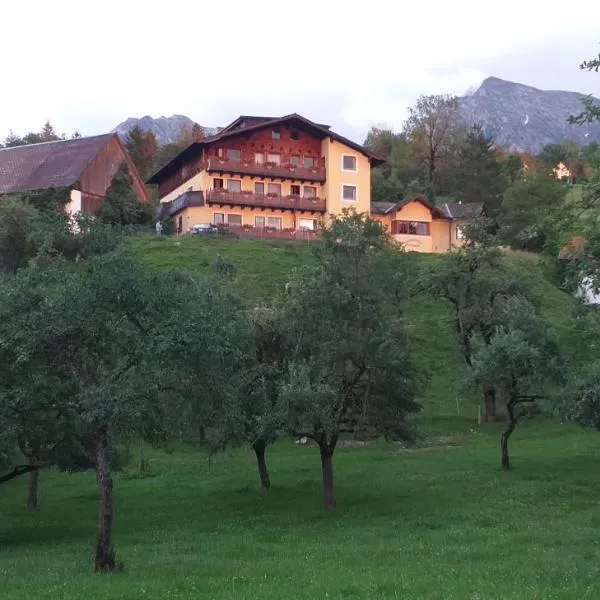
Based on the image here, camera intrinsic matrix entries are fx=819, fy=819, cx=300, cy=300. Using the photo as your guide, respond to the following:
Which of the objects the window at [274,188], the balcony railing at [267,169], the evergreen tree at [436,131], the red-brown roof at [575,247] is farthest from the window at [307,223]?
the red-brown roof at [575,247]

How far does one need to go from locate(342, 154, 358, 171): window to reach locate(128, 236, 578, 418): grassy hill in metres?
13.7

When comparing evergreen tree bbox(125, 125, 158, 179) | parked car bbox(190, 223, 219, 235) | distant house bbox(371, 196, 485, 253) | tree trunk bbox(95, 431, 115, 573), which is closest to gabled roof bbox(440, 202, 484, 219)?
distant house bbox(371, 196, 485, 253)

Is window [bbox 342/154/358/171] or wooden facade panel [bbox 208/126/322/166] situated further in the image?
window [bbox 342/154/358/171]

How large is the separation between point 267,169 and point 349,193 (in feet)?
30.6

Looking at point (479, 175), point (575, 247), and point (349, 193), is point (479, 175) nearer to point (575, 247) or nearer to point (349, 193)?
point (349, 193)

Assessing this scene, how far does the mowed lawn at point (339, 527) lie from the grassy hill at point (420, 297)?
23.8 ft

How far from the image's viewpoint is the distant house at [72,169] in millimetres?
80125

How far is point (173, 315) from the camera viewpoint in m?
17.6

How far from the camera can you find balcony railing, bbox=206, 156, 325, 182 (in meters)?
83.6

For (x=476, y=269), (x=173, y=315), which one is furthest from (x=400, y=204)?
(x=173, y=315)

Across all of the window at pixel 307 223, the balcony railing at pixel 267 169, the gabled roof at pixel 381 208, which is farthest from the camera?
the gabled roof at pixel 381 208

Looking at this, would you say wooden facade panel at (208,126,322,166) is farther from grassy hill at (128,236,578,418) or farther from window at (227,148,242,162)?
grassy hill at (128,236,578,418)

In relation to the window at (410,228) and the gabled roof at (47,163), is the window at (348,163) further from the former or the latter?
the gabled roof at (47,163)

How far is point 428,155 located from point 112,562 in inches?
4035
